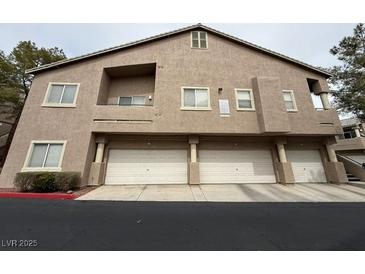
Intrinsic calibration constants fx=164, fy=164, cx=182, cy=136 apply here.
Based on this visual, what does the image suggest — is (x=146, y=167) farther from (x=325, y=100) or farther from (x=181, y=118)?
(x=325, y=100)

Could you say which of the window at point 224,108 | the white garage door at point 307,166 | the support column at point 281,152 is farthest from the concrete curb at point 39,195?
the white garage door at point 307,166

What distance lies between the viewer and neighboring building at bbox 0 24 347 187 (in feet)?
32.0

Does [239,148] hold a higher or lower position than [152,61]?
lower

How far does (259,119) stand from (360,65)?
29.5 ft

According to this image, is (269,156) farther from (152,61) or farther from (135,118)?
(152,61)

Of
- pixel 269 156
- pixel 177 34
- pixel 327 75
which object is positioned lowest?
pixel 269 156

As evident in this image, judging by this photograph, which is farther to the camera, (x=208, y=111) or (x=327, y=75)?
(x=327, y=75)

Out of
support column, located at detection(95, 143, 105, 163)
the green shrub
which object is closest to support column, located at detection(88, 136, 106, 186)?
support column, located at detection(95, 143, 105, 163)

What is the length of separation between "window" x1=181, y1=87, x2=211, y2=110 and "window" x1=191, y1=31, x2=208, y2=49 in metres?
3.67

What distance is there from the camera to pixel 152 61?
11.4 m

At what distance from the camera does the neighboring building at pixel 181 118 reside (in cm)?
975
